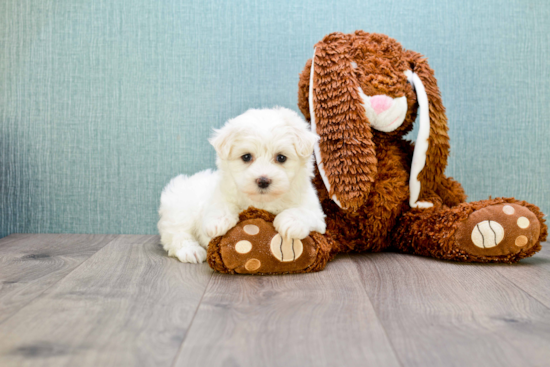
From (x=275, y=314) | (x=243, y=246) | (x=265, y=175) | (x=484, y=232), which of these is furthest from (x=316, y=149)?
(x=275, y=314)

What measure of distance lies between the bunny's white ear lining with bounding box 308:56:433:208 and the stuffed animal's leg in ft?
0.31

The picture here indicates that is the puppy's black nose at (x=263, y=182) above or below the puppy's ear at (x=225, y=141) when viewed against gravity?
below

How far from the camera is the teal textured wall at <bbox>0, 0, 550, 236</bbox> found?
6.85 feet

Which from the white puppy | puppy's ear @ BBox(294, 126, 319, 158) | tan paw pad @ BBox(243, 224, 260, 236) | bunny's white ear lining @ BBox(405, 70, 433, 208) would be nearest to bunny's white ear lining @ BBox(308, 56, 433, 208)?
bunny's white ear lining @ BBox(405, 70, 433, 208)

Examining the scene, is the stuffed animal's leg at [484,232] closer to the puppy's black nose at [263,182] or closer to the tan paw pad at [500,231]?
the tan paw pad at [500,231]

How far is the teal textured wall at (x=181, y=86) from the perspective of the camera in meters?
2.09

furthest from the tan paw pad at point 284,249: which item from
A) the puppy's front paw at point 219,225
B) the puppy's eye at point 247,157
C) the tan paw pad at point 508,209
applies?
the tan paw pad at point 508,209

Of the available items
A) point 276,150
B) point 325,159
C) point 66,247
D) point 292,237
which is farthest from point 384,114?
point 66,247

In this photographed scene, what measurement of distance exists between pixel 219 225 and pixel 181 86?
92cm

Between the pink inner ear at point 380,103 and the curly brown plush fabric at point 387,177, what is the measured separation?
0.02m

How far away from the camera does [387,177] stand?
5.59 feet

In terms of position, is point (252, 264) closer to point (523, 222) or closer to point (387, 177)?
point (387, 177)

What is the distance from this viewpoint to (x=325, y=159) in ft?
5.36

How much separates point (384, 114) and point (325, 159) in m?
0.26
